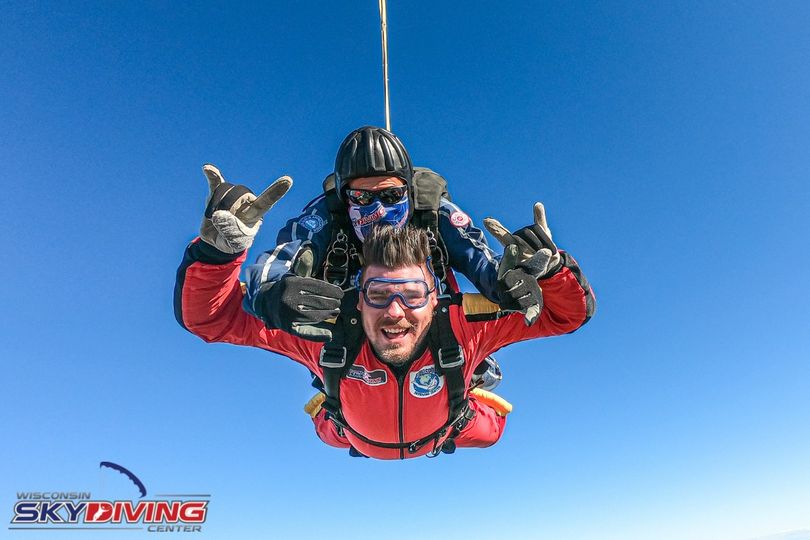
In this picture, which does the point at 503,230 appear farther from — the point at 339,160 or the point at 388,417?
the point at 388,417

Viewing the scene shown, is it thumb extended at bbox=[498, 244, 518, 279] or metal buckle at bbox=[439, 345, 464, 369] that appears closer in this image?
thumb extended at bbox=[498, 244, 518, 279]

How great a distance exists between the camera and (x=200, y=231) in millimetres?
2371

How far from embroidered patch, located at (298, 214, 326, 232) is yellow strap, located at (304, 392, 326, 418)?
79.3 inches

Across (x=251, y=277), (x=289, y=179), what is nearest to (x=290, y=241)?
(x=251, y=277)

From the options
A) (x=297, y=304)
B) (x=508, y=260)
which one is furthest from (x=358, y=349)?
(x=508, y=260)

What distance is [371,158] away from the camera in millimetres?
2986

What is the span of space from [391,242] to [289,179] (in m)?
0.90

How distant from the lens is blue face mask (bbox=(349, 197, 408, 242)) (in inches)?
118

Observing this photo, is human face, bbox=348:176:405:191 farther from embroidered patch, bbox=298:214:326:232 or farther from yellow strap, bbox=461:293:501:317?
yellow strap, bbox=461:293:501:317

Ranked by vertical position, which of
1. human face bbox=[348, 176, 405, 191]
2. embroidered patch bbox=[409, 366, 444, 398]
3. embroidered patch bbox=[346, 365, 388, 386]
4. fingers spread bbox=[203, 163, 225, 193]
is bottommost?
embroidered patch bbox=[409, 366, 444, 398]

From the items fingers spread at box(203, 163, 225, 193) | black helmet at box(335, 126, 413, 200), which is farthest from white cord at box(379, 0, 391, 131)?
fingers spread at box(203, 163, 225, 193)

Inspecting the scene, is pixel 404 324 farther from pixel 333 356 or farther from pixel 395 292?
pixel 333 356

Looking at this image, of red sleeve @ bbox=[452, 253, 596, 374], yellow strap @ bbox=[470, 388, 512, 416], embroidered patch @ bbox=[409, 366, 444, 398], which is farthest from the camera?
yellow strap @ bbox=[470, 388, 512, 416]

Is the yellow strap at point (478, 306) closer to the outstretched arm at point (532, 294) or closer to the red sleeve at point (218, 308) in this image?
the outstretched arm at point (532, 294)
